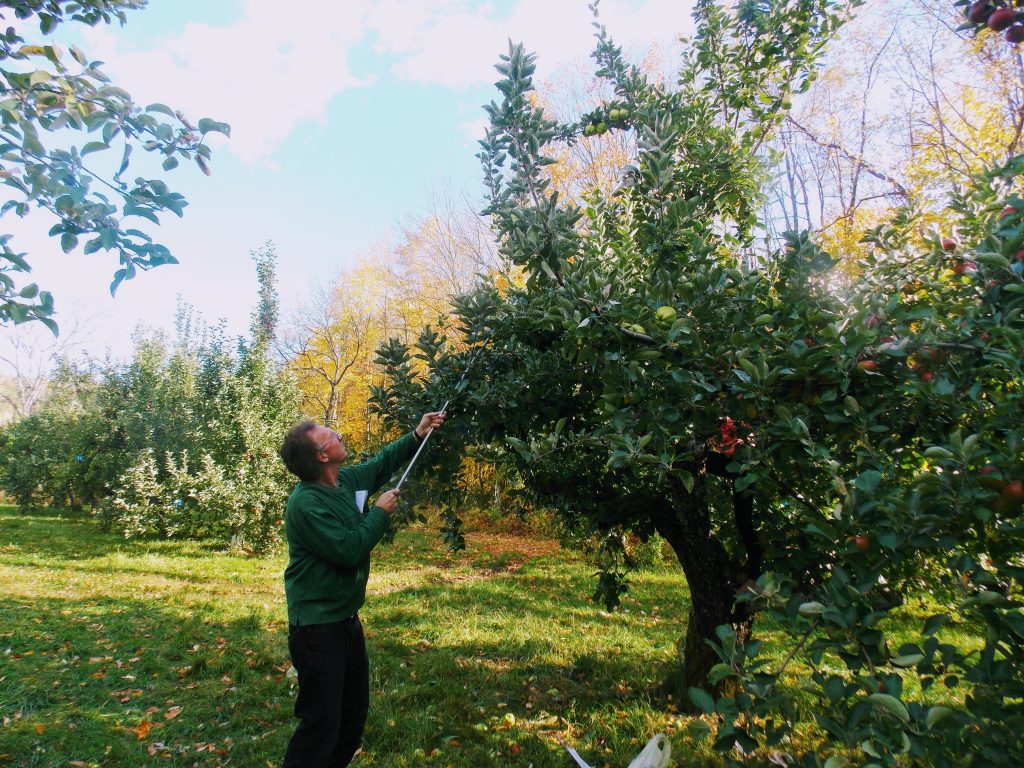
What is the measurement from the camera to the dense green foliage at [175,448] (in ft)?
34.9

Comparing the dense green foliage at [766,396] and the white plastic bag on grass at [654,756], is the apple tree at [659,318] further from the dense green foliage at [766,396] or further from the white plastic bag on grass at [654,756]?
the white plastic bag on grass at [654,756]

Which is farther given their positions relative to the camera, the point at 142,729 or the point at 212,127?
the point at 142,729

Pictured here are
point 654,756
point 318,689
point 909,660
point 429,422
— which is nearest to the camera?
point 909,660

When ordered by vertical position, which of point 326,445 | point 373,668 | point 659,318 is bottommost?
point 373,668

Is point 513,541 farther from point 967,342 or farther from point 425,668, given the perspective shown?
point 967,342

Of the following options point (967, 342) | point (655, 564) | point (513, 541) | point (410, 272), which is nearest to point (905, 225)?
point (967, 342)

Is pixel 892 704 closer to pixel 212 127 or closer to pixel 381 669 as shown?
pixel 212 127

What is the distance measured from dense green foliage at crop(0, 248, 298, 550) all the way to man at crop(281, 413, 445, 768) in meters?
8.35

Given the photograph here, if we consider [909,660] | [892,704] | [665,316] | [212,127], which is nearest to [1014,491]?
[909,660]

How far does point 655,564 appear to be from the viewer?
30.5ft

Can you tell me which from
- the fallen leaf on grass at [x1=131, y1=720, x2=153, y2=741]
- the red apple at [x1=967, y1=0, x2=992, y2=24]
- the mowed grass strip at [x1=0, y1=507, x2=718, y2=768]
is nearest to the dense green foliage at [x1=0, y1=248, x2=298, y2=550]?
the mowed grass strip at [x1=0, y1=507, x2=718, y2=768]

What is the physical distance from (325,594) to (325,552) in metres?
0.22

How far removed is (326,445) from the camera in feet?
9.34

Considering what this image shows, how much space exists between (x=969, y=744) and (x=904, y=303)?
6.35ft
